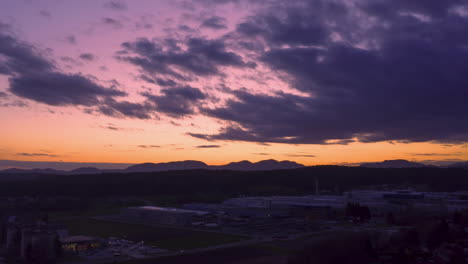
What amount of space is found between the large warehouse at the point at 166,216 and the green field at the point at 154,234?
10.8 ft

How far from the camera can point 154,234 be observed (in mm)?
38750

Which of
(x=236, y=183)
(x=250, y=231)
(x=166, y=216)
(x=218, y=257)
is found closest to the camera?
(x=218, y=257)

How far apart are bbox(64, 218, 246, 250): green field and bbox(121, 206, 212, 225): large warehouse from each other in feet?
10.8

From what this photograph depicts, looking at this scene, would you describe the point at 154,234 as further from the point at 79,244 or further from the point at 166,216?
the point at 166,216

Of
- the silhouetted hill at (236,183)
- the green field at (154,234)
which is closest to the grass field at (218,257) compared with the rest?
the green field at (154,234)

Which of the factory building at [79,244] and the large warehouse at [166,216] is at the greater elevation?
the large warehouse at [166,216]

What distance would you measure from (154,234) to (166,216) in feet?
30.3

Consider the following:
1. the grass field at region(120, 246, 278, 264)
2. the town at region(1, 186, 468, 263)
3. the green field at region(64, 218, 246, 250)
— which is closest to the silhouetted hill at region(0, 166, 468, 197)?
the town at region(1, 186, 468, 263)

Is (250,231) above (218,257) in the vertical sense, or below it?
above

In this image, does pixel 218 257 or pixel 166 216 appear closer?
pixel 218 257

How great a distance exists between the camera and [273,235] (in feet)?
123

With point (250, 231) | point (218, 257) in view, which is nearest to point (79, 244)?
point (218, 257)

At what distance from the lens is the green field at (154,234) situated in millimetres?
33781

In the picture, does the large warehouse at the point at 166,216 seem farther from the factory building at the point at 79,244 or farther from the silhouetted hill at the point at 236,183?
the silhouetted hill at the point at 236,183
